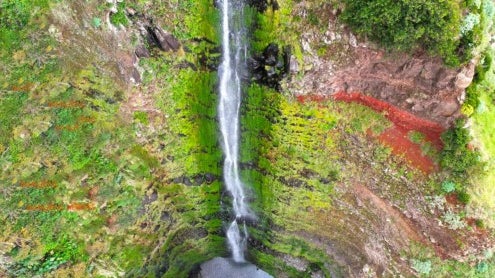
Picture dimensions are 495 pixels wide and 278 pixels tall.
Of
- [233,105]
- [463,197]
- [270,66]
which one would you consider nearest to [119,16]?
[233,105]

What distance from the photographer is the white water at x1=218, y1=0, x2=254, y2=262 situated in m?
18.5

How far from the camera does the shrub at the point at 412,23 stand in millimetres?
→ 13885

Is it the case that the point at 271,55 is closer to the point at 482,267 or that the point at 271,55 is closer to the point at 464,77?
the point at 464,77

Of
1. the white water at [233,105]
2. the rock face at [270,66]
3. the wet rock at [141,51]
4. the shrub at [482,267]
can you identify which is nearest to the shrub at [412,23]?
Result: the rock face at [270,66]

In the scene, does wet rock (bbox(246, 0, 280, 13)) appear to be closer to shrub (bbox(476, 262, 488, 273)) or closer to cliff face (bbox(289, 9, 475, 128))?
cliff face (bbox(289, 9, 475, 128))

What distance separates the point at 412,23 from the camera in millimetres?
14422

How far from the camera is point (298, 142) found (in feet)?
63.1

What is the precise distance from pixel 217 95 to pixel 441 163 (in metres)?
11.5

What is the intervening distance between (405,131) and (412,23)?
4.99 m

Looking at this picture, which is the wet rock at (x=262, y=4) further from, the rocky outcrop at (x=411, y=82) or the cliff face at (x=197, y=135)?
the rocky outcrop at (x=411, y=82)

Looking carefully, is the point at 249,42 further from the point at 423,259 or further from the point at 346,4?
the point at 423,259

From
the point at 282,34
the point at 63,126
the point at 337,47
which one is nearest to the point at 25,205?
the point at 63,126

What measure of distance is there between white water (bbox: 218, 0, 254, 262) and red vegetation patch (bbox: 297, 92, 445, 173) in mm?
5846

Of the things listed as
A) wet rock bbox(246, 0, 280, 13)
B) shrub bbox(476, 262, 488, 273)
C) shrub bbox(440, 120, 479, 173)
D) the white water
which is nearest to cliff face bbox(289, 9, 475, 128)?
shrub bbox(440, 120, 479, 173)
